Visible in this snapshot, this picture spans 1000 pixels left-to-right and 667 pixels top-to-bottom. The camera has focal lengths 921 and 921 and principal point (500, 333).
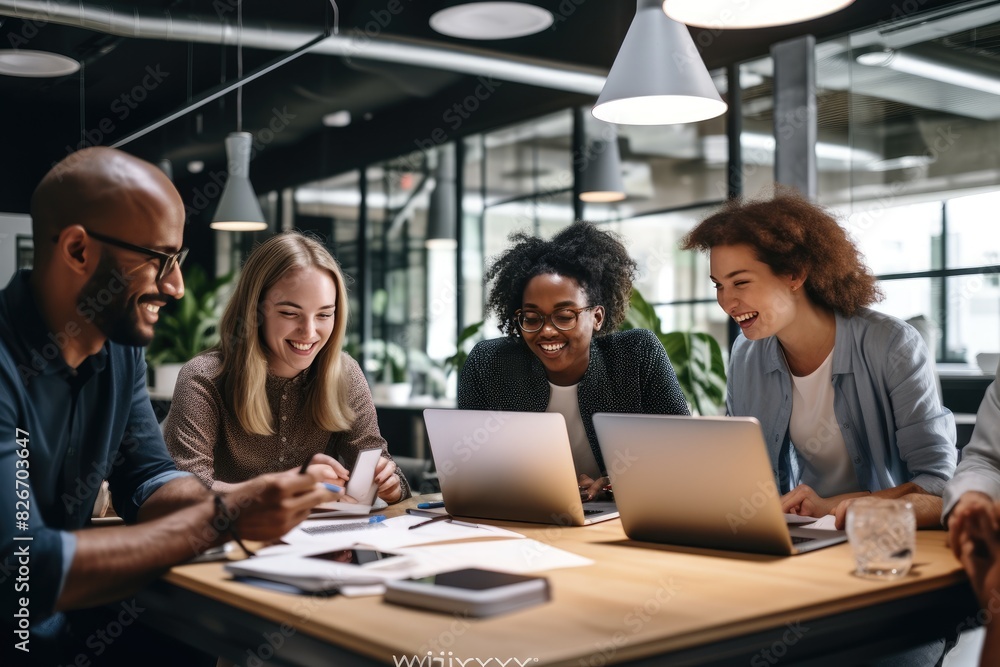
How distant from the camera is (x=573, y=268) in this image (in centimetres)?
298

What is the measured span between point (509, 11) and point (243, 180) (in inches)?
76.7

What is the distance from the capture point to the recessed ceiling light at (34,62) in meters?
5.33

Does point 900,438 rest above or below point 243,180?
below

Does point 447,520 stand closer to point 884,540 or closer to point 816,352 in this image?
point 884,540

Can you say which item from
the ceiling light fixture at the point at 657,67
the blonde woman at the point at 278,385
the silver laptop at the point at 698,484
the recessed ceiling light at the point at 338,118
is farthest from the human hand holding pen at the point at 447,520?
the recessed ceiling light at the point at 338,118

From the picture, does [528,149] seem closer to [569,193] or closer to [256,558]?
[569,193]

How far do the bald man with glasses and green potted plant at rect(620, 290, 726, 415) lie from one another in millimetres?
3135

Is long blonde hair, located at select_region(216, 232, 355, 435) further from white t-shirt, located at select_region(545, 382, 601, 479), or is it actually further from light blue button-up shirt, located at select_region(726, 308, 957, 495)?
light blue button-up shirt, located at select_region(726, 308, 957, 495)

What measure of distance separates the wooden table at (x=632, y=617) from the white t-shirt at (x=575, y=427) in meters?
0.95

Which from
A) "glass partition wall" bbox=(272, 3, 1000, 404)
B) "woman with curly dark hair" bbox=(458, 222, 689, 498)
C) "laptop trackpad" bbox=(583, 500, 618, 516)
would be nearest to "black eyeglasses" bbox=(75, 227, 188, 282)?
"laptop trackpad" bbox=(583, 500, 618, 516)

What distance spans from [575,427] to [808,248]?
2.72ft

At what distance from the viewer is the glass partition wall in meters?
4.49

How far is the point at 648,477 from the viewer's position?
1.76 m

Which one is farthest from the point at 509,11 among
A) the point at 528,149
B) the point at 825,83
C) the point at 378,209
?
the point at 378,209
